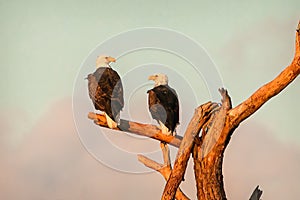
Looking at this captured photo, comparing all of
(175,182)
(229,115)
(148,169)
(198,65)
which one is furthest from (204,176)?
(148,169)

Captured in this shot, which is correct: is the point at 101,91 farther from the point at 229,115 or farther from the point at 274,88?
the point at 274,88

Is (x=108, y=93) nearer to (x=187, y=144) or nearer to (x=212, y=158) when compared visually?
(x=187, y=144)

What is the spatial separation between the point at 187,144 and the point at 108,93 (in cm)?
136

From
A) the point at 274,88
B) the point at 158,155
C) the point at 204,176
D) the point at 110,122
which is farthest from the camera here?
the point at 158,155

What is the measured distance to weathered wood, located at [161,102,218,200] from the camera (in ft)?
15.5

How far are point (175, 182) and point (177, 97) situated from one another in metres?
1.41

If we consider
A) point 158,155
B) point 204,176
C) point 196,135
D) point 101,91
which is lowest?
point 204,176

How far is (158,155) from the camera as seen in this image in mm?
5887

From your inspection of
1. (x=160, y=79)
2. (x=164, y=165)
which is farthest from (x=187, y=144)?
(x=160, y=79)

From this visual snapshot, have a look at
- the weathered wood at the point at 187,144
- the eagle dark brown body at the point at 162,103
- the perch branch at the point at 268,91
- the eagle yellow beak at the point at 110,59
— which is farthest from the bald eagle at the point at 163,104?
the perch branch at the point at 268,91

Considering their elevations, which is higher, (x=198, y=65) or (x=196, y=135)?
(x=198, y=65)

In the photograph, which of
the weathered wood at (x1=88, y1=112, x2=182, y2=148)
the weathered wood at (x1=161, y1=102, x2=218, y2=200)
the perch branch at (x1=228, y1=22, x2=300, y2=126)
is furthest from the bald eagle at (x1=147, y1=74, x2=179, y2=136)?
the perch branch at (x1=228, y1=22, x2=300, y2=126)

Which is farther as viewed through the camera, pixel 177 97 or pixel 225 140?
pixel 177 97

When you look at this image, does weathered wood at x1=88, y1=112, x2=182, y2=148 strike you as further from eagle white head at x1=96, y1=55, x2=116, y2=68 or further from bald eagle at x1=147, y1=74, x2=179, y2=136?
eagle white head at x1=96, y1=55, x2=116, y2=68
